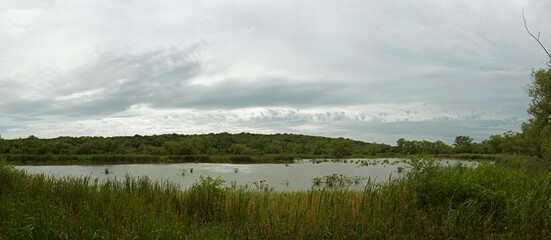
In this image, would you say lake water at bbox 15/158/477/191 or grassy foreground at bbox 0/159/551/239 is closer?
grassy foreground at bbox 0/159/551/239

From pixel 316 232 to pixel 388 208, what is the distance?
2.03 m

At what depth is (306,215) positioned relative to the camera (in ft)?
20.4

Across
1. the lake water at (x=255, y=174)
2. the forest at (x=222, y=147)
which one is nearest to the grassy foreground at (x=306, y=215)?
the lake water at (x=255, y=174)

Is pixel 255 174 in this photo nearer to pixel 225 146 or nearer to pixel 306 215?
pixel 306 215

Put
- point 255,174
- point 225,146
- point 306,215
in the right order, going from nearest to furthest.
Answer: point 306,215, point 255,174, point 225,146

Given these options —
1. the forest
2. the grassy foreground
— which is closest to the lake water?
the grassy foreground

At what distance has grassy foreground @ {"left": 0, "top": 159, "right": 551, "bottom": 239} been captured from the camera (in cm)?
458

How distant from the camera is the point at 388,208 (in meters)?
6.41

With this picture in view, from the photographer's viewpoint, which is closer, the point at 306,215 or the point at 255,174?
the point at 306,215

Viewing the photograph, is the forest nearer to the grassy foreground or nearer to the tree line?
the tree line

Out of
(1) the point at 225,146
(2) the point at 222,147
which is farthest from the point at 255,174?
(1) the point at 225,146

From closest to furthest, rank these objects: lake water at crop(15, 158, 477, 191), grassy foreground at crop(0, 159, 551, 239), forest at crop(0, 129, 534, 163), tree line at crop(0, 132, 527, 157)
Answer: grassy foreground at crop(0, 159, 551, 239), lake water at crop(15, 158, 477, 191), forest at crop(0, 129, 534, 163), tree line at crop(0, 132, 527, 157)

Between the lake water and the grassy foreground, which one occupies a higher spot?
the grassy foreground

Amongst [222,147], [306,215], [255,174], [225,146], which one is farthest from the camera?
[225,146]
